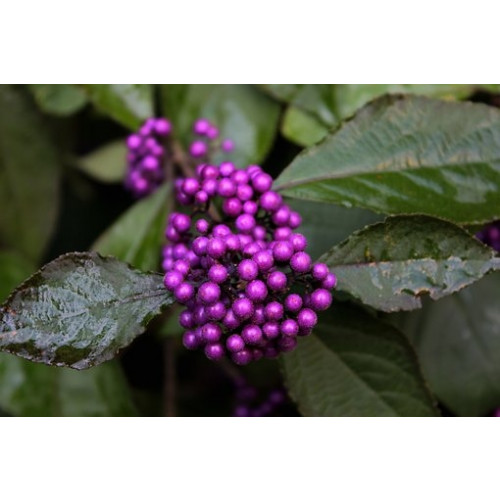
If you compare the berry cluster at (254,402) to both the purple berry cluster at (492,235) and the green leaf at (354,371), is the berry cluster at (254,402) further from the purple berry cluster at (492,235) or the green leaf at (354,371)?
the purple berry cluster at (492,235)

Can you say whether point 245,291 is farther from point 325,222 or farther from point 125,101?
point 125,101

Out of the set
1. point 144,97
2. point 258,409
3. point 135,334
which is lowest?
point 258,409

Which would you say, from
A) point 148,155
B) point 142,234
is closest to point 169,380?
point 142,234

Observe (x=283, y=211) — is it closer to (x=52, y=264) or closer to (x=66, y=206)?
(x=52, y=264)

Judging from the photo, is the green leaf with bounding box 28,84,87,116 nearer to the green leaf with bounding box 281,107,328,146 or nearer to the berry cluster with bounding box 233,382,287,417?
the green leaf with bounding box 281,107,328,146

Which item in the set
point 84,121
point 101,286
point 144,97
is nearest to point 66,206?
point 84,121

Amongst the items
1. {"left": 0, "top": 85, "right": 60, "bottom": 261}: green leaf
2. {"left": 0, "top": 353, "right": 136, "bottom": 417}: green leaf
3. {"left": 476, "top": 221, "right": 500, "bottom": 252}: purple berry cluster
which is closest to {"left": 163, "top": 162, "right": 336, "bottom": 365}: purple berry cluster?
{"left": 476, "top": 221, "right": 500, "bottom": 252}: purple berry cluster
